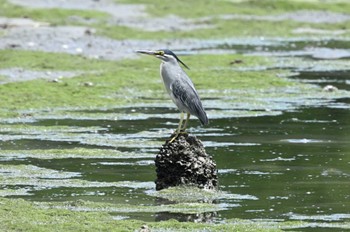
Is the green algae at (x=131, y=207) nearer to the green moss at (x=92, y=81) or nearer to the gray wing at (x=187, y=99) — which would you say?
the gray wing at (x=187, y=99)

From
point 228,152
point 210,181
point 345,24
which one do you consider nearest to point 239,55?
point 345,24

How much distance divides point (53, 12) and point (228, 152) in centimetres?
2058

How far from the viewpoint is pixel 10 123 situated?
66.9ft

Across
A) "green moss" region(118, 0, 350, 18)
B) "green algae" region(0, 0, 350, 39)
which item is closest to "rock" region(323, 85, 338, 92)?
"green algae" region(0, 0, 350, 39)

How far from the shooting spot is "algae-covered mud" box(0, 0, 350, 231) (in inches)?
529

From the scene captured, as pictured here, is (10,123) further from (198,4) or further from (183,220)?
(198,4)

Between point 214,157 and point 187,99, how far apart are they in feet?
8.21

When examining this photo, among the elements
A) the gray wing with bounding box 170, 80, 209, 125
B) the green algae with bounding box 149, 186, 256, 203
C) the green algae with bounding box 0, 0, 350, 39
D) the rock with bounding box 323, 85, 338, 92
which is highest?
the gray wing with bounding box 170, 80, 209, 125

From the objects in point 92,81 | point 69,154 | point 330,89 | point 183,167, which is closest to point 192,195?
point 183,167

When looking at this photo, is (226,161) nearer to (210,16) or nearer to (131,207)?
(131,207)

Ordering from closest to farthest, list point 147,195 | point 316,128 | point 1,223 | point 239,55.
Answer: point 1,223 < point 147,195 < point 316,128 < point 239,55

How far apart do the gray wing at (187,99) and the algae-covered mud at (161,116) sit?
3.15ft

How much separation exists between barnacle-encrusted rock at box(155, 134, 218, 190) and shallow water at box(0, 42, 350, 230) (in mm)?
275

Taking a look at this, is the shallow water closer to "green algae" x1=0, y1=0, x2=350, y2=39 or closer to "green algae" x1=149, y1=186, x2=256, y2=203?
"green algae" x1=149, y1=186, x2=256, y2=203
